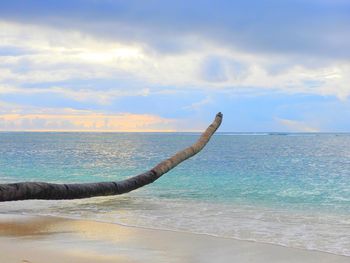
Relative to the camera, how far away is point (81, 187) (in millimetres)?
3027

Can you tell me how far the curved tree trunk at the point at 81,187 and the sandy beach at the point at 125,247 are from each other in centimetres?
466

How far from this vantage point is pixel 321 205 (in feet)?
66.2

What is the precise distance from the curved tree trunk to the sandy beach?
4659 mm

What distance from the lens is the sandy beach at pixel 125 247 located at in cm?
854

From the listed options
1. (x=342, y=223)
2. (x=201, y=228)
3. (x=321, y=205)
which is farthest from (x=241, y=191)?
(x=201, y=228)

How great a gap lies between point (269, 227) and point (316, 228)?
1.28 metres

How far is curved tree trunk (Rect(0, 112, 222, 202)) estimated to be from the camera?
2.55 m

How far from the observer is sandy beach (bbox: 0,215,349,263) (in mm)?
8539

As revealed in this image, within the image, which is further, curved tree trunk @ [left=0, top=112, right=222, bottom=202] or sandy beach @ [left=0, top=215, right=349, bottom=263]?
sandy beach @ [left=0, top=215, right=349, bottom=263]

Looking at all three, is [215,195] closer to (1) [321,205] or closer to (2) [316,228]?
(1) [321,205]

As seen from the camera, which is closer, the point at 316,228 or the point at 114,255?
the point at 114,255

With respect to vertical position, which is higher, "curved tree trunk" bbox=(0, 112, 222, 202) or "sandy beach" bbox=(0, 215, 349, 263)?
"curved tree trunk" bbox=(0, 112, 222, 202)

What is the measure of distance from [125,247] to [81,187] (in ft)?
22.5

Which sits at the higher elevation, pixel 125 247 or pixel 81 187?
pixel 81 187
